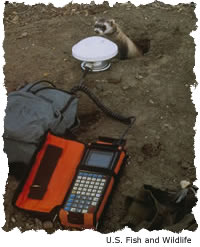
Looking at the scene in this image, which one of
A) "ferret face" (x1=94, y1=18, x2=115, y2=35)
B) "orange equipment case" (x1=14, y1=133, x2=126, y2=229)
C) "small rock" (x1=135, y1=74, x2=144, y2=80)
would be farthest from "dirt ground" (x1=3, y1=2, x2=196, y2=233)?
"ferret face" (x1=94, y1=18, x2=115, y2=35)

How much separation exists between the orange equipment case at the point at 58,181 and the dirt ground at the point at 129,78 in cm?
10

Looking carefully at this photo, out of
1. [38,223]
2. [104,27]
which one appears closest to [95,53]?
[104,27]

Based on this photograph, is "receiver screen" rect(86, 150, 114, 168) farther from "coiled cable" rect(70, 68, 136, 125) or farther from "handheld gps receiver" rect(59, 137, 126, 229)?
"coiled cable" rect(70, 68, 136, 125)

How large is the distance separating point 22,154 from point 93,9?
259 cm

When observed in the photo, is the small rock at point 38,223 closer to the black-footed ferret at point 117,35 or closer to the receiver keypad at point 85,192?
the receiver keypad at point 85,192

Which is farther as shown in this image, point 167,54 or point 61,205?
point 167,54

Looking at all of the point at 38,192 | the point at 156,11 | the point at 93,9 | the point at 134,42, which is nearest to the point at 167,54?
the point at 134,42

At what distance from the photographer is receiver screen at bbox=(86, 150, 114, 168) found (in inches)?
94.0

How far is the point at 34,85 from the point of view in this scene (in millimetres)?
2809

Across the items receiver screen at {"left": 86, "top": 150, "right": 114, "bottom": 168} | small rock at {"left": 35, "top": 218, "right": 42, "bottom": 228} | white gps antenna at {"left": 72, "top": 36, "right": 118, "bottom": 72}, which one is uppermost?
white gps antenna at {"left": 72, "top": 36, "right": 118, "bottom": 72}

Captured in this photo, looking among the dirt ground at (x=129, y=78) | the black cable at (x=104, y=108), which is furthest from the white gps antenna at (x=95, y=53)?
the black cable at (x=104, y=108)

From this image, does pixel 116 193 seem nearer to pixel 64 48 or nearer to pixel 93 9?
pixel 64 48

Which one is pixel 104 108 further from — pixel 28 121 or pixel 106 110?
pixel 28 121

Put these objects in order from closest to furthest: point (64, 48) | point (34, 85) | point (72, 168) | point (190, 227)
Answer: point (190, 227) → point (72, 168) → point (34, 85) → point (64, 48)
